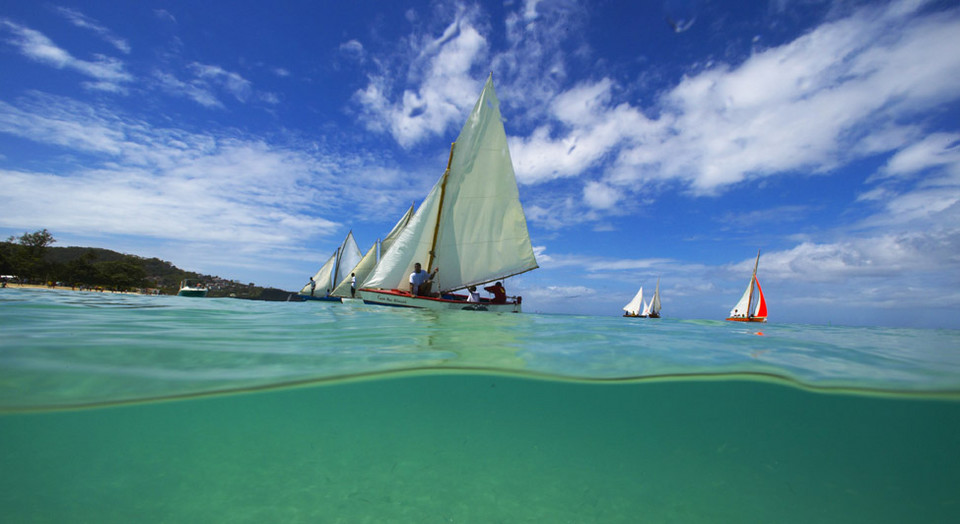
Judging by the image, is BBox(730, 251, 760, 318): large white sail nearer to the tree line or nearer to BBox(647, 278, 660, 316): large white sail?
BBox(647, 278, 660, 316): large white sail

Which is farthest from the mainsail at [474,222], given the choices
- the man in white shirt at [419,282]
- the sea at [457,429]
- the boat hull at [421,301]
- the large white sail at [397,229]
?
the sea at [457,429]

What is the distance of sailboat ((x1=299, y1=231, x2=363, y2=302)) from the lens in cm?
4947

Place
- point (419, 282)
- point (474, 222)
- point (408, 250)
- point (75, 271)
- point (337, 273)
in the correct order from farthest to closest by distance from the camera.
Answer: point (75, 271), point (337, 273), point (408, 250), point (474, 222), point (419, 282)

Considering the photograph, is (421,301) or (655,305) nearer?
(421,301)

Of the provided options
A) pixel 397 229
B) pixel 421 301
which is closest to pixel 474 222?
pixel 421 301

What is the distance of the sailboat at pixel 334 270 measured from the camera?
162ft

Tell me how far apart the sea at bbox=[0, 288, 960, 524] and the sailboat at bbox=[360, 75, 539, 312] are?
17.1 m

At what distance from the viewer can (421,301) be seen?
73.7 ft

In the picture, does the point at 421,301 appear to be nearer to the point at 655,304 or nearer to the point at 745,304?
the point at 745,304

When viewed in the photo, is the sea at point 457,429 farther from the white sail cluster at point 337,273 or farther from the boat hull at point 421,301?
the white sail cluster at point 337,273

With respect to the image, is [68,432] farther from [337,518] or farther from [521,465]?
[521,465]

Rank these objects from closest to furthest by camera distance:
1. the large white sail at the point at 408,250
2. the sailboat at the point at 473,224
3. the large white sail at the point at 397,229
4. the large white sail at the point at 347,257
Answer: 1. the large white sail at the point at 408,250
2. the sailboat at the point at 473,224
3. the large white sail at the point at 397,229
4. the large white sail at the point at 347,257

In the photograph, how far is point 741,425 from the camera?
225 inches

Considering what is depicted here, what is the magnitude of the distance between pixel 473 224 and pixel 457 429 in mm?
19391
